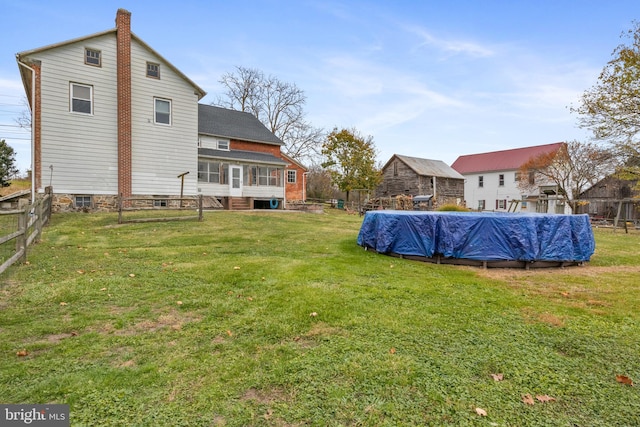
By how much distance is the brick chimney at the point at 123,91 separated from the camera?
52.0 feet

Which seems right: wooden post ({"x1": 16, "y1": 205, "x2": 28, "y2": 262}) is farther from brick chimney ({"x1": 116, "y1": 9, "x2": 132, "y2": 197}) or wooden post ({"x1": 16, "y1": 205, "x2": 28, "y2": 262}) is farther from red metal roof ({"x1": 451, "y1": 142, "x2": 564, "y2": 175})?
red metal roof ({"x1": 451, "y1": 142, "x2": 564, "y2": 175})

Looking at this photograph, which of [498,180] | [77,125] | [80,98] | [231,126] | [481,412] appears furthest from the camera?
[498,180]

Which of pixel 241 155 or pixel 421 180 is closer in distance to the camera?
pixel 241 155

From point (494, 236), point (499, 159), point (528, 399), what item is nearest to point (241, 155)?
point (494, 236)

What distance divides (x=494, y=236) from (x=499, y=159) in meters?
36.7

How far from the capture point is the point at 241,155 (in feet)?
70.9

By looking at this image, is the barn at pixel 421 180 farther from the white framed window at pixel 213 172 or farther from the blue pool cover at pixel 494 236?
the blue pool cover at pixel 494 236

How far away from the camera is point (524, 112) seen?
75.5ft

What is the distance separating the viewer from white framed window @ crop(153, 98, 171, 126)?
17.2 m

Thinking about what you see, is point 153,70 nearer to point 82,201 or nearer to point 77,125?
point 77,125

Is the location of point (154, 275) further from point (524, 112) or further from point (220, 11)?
point (524, 112)

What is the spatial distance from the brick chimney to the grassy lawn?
10.5 m

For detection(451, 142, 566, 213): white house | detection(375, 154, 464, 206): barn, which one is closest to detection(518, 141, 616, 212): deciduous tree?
detection(451, 142, 566, 213): white house

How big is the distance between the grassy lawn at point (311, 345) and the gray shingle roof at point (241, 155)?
14058 mm
